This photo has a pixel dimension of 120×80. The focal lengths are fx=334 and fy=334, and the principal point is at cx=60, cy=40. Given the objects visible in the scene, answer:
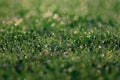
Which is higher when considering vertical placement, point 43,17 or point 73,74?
point 43,17

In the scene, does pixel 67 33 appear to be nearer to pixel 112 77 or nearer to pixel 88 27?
pixel 88 27

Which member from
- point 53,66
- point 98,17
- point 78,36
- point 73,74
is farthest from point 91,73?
point 98,17

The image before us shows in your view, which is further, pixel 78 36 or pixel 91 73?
pixel 78 36

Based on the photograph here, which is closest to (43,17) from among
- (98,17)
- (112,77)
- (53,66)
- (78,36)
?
(98,17)

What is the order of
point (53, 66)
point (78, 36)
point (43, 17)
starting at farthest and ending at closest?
point (43, 17) → point (78, 36) → point (53, 66)

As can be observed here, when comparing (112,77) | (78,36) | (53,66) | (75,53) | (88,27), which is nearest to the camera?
(112,77)

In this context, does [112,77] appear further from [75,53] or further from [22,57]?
[22,57]

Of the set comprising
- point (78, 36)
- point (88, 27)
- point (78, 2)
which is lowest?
point (78, 36)
